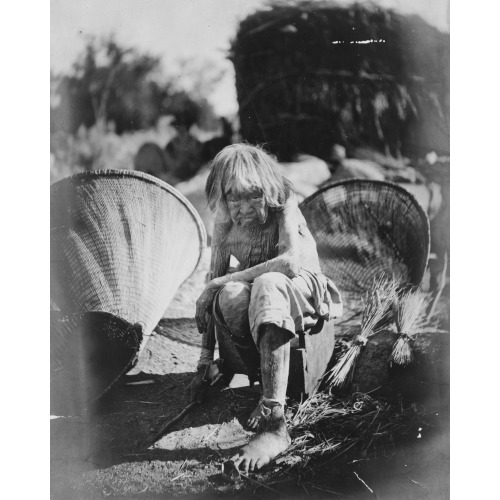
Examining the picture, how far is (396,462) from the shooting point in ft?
14.7

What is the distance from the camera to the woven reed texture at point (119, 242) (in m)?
4.68

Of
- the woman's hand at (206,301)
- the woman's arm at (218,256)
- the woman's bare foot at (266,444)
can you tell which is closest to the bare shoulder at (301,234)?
the woman's arm at (218,256)

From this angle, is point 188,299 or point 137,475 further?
point 188,299

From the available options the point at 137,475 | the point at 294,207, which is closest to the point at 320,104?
the point at 294,207

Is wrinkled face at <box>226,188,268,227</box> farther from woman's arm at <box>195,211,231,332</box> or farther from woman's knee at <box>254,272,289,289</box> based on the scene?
woman's knee at <box>254,272,289,289</box>

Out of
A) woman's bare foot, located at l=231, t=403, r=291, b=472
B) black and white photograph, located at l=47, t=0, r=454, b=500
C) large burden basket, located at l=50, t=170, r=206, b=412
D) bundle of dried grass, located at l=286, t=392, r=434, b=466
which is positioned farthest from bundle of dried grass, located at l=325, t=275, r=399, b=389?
large burden basket, located at l=50, t=170, r=206, b=412

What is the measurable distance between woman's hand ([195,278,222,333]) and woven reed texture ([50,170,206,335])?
33 centimetres

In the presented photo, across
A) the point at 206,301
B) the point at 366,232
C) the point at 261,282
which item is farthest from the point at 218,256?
the point at 366,232

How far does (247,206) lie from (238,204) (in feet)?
0.19

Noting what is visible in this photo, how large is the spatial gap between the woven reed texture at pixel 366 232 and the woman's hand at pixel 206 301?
0.73 metres

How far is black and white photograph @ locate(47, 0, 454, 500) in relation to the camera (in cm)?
454

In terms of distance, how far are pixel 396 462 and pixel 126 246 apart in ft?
7.05

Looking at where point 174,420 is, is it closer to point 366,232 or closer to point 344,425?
point 344,425

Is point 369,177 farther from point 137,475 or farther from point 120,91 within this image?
point 137,475
